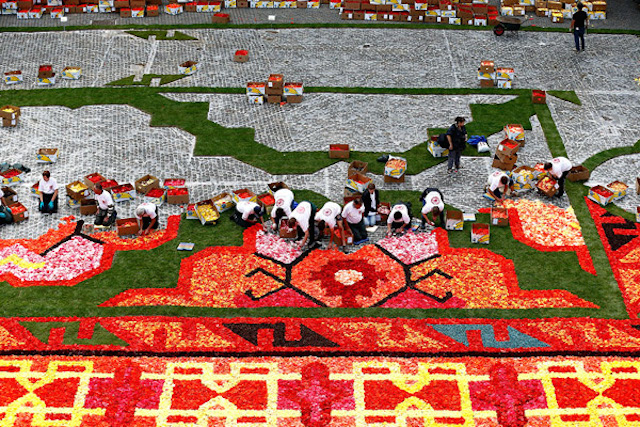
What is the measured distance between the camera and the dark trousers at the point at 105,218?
24047 mm

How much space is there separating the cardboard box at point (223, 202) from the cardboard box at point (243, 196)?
16 centimetres

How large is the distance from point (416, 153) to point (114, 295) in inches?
467

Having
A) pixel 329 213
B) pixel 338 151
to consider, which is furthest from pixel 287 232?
pixel 338 151

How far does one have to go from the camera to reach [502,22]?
37.7 meters

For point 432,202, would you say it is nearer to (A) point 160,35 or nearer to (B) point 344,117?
(B) point 344,117

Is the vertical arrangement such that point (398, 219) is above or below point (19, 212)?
above

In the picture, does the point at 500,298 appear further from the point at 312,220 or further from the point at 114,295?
the point at 114,295

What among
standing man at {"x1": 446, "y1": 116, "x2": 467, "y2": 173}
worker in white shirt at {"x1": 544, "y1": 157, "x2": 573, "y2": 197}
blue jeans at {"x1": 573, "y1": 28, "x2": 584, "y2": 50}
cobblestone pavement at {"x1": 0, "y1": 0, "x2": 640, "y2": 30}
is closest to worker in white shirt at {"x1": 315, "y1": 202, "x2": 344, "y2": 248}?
standing man at {"x1": 446, "y1": 116, "x2": 467, "y2": 173}

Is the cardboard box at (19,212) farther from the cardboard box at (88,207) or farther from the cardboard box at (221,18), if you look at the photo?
the cardboard box at (221,18)

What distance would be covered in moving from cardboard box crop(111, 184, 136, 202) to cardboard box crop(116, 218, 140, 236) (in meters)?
1.70

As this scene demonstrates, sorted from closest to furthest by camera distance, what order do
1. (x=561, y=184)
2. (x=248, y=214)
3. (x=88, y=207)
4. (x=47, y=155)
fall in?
(x=248, y=214)
(x=88, y=207)
(x=561, y=184)
(x=47, y=155)

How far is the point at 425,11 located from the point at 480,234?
61.0 feet

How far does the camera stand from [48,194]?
2478 cm

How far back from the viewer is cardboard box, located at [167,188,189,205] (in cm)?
2523
